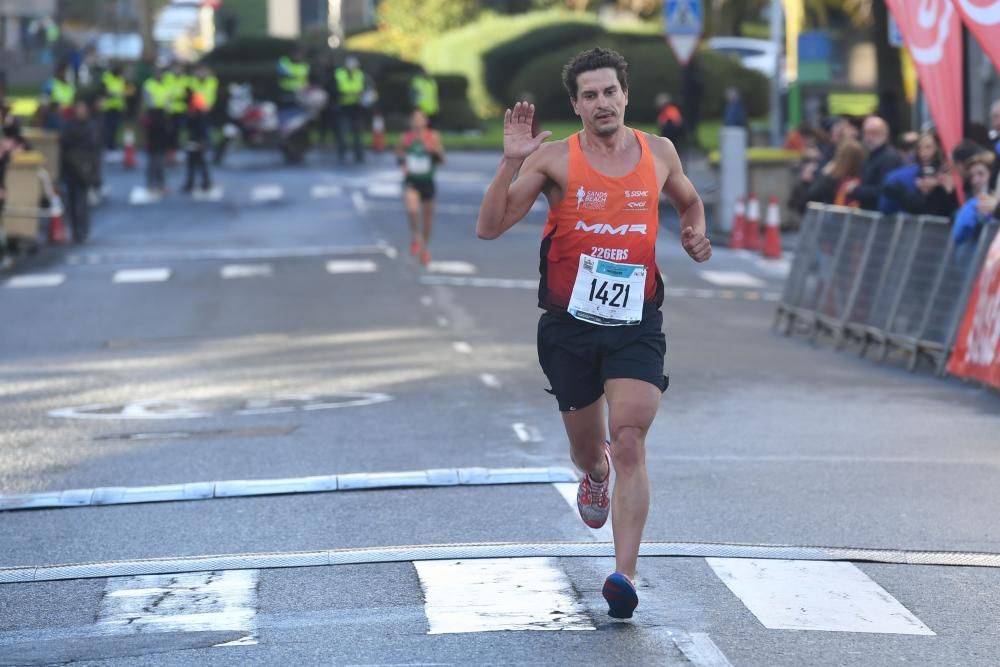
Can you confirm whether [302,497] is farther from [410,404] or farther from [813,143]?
[813,143]

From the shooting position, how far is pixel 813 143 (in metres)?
26.9

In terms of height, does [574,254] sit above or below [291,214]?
above

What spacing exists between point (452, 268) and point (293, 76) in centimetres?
1946

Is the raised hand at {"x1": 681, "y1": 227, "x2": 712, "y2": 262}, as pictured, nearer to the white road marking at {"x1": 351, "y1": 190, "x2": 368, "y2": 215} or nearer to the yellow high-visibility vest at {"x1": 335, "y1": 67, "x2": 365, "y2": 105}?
the white road marking at {"x1": 351, "y1": 190, "x2": 368, "y2": 215}

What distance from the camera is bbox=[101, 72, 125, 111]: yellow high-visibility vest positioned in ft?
141

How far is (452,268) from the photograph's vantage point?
2498 cm

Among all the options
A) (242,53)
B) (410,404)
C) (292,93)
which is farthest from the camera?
(242,53)

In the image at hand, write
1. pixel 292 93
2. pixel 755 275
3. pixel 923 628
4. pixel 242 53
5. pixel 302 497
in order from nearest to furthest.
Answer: pixel 923 628, pixel 302 497, pixel 755 275, pixel 292 93, pixel 242 53

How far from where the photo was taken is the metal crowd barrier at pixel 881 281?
15.5 meters

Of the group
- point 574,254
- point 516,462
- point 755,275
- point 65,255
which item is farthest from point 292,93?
point 574,254

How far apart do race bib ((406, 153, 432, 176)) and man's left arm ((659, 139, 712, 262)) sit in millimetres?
17273

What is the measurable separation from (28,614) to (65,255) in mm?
20938

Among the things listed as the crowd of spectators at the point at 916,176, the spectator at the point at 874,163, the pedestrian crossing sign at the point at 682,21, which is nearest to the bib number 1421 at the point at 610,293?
the crowd of spectators at the point at 916,176

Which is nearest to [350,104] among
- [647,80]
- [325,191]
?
[325,191]
